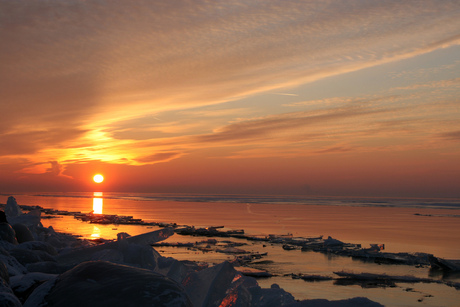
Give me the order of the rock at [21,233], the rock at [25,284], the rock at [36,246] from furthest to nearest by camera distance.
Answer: the rock at [21,233] → the rock at [36,246] → the rock at [25,284]

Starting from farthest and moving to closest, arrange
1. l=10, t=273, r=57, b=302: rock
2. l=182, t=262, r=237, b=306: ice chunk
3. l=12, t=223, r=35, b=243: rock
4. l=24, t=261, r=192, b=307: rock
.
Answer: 1. l=12, t=223, r=35, b=243: rock
2. l=182, t=262, r=237, b=306: ice chunk
3. l=10, t=273, r=57, b=302: rock
4. l=24, t=261, r=192, b=307: rock

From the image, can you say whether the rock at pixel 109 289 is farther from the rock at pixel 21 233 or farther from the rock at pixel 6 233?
the rock at pixel 21 233

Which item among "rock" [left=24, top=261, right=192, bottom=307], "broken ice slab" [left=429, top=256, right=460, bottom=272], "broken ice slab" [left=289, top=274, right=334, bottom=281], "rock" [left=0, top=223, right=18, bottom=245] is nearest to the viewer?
"rock" [left=24, top=261, right=192, bottom=307]

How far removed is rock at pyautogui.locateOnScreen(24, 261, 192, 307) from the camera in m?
3.27

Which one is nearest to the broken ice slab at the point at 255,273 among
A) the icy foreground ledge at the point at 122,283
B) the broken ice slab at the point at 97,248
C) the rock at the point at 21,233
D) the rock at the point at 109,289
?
the broken ice slab at the point at 97,248

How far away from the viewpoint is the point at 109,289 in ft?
11.0

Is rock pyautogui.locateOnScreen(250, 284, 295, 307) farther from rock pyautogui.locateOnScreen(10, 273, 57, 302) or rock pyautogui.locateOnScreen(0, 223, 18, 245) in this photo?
rock pyautogui.locateOnScreen(0, 223, 18, 245)

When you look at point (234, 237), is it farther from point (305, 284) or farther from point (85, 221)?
point (85, 221)

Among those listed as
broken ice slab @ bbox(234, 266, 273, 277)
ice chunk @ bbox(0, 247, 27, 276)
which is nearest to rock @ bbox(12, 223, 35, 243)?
ice chunk @ bbox(0, 247, 27, 276)

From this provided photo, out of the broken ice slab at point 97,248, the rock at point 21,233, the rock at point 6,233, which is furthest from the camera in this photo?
the rock at point 21,233

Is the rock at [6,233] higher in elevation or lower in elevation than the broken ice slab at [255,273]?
higher

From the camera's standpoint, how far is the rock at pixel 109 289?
10.7 ft

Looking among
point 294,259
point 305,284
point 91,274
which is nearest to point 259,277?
point 305,284

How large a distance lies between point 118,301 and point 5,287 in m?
1.23
